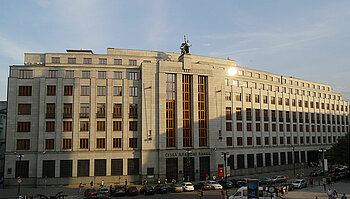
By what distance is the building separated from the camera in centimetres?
5466

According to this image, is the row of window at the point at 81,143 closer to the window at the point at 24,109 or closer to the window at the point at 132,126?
the window at the point at 132,126

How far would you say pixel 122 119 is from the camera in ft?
191

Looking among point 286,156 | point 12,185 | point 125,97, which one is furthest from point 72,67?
point 286,156

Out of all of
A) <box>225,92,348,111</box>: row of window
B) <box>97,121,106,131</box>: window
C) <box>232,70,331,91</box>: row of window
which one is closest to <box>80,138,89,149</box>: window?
<box>97,121,106,131</box>: window

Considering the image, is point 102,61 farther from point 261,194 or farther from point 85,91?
point 261,194

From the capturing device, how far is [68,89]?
5719 centimetres

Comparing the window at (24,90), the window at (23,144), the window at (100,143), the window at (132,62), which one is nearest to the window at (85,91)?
the window at (100,143)

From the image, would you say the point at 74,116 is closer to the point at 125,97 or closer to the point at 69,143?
the point at 69,143

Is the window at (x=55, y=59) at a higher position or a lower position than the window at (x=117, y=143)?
higher

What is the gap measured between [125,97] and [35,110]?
59.9 ft

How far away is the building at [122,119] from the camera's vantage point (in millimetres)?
54656

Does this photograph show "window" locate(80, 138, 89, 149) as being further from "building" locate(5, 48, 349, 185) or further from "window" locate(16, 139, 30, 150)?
"window" locate(16, 139, 30, 150)

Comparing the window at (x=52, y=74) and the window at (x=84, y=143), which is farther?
the window at (x=52, y=74)

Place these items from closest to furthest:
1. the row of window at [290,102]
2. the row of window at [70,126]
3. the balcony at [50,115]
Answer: the row of window at [70,126], the balcony at [50,115], the row of window at [290,102]
